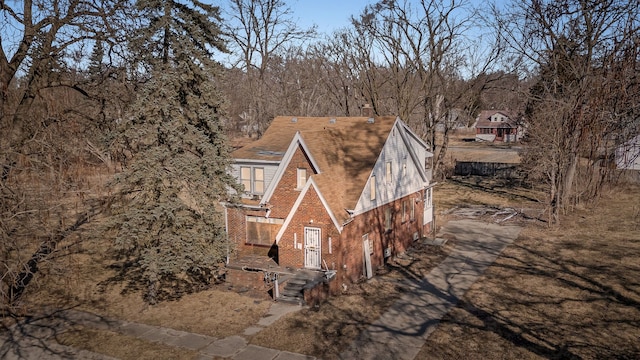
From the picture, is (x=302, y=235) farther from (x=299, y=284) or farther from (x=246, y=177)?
(x=246, y=177)

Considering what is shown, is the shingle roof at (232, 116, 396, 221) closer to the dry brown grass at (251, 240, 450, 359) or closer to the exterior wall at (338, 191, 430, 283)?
the exterior wall at (338, 191, 430, 283)

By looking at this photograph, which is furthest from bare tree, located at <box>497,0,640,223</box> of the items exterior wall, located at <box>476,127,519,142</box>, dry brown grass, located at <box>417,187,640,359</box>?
exterior wall, located at <box>476,127,519,142</box>

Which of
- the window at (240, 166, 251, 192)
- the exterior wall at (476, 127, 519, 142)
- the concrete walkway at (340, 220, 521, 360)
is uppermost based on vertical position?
the exterior wall at (476, 127, 519, 142)

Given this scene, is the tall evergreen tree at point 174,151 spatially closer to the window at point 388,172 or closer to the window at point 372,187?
the window at point 372,187

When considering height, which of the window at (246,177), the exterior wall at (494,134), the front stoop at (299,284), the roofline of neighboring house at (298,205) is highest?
the exterior wall at (494,134)

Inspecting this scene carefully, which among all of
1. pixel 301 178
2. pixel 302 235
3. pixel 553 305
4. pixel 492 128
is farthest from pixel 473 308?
pixel 492 128

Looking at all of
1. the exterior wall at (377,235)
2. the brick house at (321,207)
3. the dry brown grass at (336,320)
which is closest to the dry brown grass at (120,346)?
the dry brown grass at (336,320)
